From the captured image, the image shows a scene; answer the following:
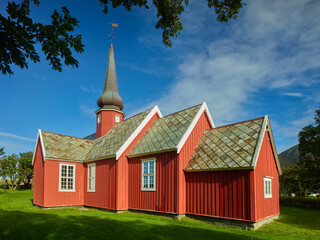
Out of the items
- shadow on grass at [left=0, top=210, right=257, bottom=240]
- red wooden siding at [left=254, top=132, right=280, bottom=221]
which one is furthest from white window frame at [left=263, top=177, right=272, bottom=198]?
shadow on grass at [left=0, top=210, right=257, bottom=240]

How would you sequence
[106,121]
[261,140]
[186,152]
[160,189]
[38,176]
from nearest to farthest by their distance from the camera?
[261,140] → [160,189] → [186,152] → [38,176] → [106,121]

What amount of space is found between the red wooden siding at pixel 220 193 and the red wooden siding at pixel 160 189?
0.89 metres

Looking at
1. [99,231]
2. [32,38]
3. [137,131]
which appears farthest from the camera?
[137,131]

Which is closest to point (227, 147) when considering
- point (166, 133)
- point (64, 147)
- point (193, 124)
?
point (193, 124)

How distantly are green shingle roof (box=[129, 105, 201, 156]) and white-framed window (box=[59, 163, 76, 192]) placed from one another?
607 centimetres

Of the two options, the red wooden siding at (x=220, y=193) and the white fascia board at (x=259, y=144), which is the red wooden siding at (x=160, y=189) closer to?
the red wooden siding at (x=220, y=193)

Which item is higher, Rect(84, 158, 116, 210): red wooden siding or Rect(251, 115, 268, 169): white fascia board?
Rect(251, 115, 268, 169): white fascia board

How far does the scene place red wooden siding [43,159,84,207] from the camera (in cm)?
1850

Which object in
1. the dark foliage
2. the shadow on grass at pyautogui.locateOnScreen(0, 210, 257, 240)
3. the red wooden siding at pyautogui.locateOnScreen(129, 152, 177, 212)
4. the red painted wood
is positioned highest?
the red painted wood

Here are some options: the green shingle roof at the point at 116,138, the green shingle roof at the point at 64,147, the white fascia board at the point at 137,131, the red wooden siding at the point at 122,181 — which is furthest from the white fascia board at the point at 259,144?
the green shingle roof at the point at 64,147

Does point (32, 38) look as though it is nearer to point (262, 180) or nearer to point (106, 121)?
point (262, 180)

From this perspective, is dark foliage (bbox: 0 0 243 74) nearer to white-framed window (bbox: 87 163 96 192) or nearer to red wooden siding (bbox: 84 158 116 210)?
red wooden siding (bbox: 84 158 116 210)

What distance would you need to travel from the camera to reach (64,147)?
2083 centimetres

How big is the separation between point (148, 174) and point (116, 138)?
5.35 meters
